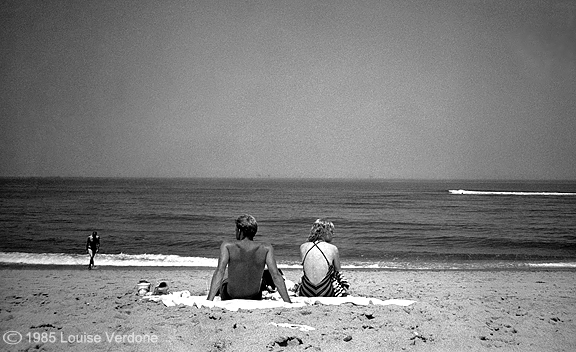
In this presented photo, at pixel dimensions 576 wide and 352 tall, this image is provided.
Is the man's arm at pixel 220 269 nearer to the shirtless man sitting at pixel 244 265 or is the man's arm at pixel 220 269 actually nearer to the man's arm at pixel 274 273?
the shirtless man sitting at pixel 244 265

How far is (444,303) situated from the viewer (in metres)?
7.94

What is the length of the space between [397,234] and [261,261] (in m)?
23.4

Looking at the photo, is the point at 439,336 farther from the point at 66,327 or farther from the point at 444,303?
the point at 66,327

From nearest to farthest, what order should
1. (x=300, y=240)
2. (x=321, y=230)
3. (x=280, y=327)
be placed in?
1. (x=280, y=327)
2. (x=321, y=230)
3. (x=300, y=240)

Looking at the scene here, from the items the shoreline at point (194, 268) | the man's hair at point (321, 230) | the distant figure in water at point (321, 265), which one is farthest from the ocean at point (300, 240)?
the man's hair at point (321, 230)

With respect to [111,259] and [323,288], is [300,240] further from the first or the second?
[323,288]

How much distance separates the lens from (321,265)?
7.55m

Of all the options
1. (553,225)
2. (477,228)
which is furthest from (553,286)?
(553,225)

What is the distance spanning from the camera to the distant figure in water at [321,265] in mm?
7555

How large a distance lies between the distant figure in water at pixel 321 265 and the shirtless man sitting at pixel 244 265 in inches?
31.5

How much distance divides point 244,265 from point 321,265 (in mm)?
1449

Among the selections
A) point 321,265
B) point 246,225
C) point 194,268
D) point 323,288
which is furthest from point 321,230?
point 194,268

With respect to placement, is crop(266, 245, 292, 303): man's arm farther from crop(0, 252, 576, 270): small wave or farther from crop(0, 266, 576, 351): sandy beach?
crop(0, 252, 576, 270): small wave

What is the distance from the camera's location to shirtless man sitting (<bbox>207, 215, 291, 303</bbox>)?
21.9 ft
